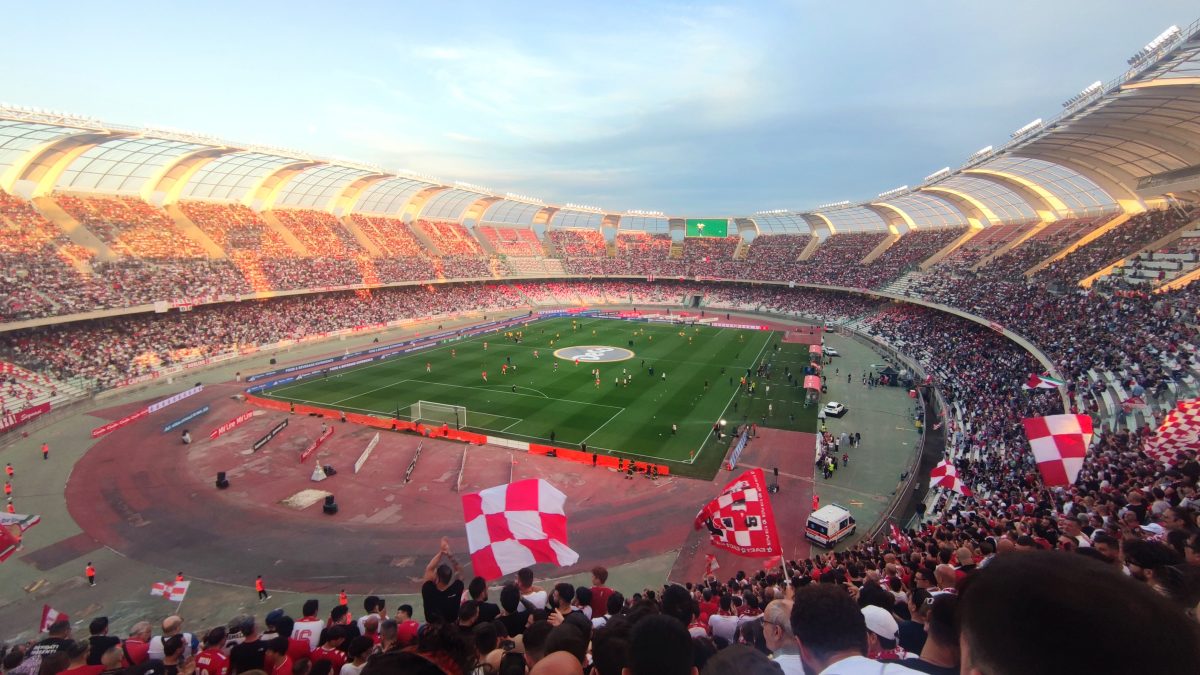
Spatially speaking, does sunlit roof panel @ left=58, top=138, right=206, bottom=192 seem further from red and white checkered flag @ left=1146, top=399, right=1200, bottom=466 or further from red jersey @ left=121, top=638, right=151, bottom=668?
red and white checkered flag @ left=1146, top=399, right=1200, bottom=466

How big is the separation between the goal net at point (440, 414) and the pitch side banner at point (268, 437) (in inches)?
281

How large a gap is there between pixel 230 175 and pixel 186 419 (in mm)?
34866

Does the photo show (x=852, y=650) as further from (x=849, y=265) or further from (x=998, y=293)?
(x=849, y=265)

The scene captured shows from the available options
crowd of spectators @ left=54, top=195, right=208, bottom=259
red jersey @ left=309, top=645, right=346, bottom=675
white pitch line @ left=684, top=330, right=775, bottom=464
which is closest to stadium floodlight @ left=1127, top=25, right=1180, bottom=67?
white pitch line @ left=684, top=330, right=775, bottom=464

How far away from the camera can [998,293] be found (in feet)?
146

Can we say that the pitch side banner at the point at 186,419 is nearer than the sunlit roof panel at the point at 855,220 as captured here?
Yes

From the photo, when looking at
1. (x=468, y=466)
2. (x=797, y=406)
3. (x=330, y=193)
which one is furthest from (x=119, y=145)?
(x=797, y=406)

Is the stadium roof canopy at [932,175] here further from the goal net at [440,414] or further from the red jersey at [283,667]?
the red jersey at [283,667]

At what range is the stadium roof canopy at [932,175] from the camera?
27.7 meters

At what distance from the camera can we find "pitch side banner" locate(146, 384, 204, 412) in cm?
3525

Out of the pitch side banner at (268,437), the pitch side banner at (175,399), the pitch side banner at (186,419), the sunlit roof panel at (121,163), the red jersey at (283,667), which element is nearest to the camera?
the red jersey at (283,667)

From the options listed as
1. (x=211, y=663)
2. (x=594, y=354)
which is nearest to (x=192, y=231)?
(x=594, y=354)

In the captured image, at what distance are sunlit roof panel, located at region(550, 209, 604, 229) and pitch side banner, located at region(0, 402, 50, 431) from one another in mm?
77685

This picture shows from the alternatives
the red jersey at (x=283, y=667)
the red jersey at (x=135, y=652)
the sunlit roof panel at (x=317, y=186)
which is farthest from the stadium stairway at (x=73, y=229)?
the red jersey at (x=283, y=667)
